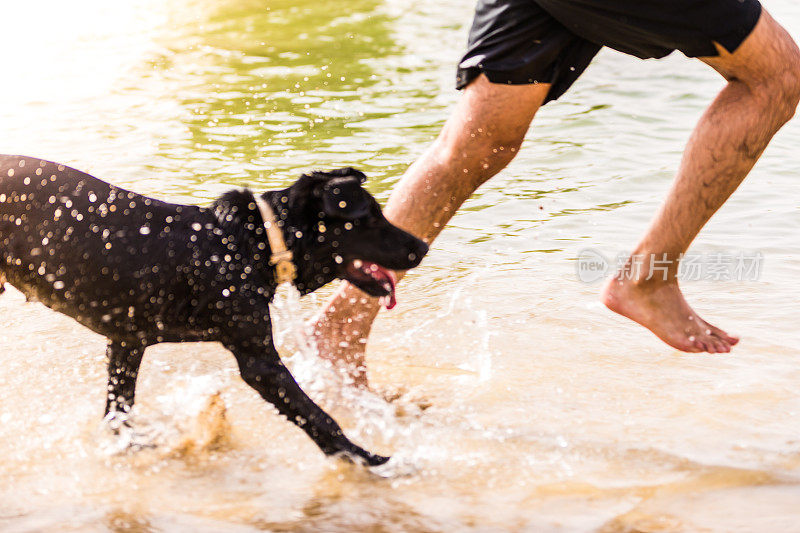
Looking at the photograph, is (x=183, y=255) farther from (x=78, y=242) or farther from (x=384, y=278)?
(x=384, y=278)

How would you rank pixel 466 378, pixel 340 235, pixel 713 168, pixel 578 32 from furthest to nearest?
pixel 466 378, pixel 713 168, pixel 578 32, pixel 340 235

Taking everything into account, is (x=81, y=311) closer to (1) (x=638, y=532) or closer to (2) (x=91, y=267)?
(2) (x=91, y=267)

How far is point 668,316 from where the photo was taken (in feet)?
11.6

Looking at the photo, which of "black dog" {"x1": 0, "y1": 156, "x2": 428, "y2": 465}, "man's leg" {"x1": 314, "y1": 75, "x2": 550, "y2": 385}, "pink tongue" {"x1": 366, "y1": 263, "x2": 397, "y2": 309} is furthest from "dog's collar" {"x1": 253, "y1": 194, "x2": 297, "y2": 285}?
"man's leg" {"x1": 314, "y1": 75, "x2": 550, "y2": 385}

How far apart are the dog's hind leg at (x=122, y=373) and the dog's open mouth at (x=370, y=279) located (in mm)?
745

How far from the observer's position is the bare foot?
3.51m

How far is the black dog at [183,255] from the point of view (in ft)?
9.72

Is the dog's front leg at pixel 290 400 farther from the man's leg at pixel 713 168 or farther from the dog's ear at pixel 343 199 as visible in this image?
the man's leg at pixel 713 168

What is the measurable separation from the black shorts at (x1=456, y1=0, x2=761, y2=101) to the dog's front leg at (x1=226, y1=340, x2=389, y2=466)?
4.13ft

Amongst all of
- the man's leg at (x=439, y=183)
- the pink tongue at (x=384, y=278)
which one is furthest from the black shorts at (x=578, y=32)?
the pink tongue at (x=384, y=278)

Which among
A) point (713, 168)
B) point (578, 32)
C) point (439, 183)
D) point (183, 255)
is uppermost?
point (578, 32)

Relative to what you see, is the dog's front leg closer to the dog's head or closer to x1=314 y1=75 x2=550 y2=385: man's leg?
the dog's head

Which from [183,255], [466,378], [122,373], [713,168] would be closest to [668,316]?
[713,168]

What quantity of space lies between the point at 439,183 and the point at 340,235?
2.03ft
